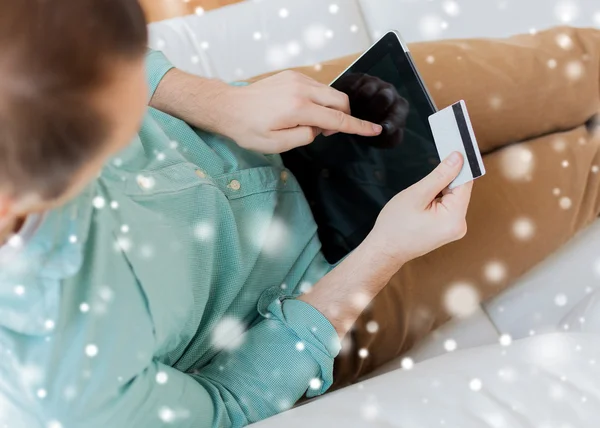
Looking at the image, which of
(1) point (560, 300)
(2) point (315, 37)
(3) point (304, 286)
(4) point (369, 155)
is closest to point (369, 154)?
(4) point (369, 155)

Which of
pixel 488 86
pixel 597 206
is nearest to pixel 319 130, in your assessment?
pixel 488 86

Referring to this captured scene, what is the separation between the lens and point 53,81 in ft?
1.12

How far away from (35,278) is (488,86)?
72 centimetres

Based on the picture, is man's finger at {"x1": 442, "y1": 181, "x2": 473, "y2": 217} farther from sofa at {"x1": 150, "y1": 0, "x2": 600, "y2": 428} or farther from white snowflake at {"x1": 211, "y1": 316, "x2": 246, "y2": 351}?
white snowflake at {"x1": 211, "y1": 316, "x2": 246, "y2": 351}

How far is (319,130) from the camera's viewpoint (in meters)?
0.77

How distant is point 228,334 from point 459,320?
366mm

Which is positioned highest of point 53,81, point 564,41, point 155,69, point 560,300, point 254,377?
point 53,81

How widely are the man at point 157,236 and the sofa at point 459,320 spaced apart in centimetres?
11

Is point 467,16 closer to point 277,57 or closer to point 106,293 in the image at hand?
point 277,57

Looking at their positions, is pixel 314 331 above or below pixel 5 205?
below

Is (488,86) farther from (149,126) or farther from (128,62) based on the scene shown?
(128,62)

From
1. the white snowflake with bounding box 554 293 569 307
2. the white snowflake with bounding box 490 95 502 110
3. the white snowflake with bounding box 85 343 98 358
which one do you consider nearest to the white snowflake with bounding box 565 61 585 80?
the white snowflake with bounding box 490 95 502 110

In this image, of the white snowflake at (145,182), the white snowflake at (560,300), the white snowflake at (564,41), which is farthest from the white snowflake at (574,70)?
the white snowflake at (145,182)

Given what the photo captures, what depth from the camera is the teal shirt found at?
0.51 m
